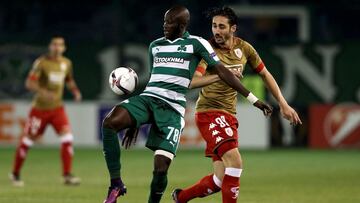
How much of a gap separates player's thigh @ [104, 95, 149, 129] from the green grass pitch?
2.77 meters

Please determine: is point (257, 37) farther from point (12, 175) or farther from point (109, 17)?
point (12, 175)

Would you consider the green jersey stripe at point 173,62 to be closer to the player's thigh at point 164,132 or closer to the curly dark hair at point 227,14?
the player's thigh at point 164,132

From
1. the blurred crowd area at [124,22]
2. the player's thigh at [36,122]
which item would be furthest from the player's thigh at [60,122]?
the blurred crowd area at [124,22]

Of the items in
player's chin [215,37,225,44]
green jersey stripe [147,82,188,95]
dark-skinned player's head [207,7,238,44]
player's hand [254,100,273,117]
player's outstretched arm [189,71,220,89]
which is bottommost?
player's hand [254,100,273,117]

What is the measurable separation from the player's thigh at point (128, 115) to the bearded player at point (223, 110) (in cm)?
65

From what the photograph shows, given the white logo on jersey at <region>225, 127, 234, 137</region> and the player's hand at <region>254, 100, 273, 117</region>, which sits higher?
the player's hand at <region>254, 100, 273, 117</region>

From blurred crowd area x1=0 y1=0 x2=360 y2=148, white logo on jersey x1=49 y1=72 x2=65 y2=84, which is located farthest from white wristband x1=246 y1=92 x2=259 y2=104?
blurred crowd area x1=0 y1=0 x2=360 y2=148

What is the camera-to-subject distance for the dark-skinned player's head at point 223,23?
11289 millimetres

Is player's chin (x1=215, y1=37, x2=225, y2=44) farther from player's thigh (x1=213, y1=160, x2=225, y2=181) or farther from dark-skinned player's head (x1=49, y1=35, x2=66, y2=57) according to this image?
dark-skinned player's head (x1=49, y1=35, x2=66, y2=57)

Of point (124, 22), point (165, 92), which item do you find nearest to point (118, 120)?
point (165, 92)

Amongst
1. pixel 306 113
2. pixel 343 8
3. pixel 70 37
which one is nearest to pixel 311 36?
pixel 343 8

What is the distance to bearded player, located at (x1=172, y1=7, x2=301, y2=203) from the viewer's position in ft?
36.3

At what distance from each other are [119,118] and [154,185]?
30.6 inches

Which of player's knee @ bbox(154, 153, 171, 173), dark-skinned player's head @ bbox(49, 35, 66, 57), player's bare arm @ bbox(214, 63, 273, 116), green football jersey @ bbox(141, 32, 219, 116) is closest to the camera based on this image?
player's knee @ bbox(154, 153, 171, 173)
